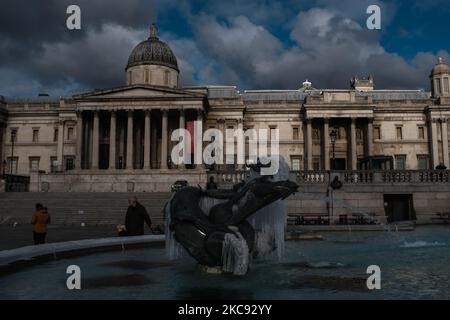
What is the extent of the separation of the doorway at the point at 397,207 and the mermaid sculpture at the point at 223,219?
1081 inches

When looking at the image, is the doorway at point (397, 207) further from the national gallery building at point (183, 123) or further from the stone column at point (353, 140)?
the stone column at point (353, 140)

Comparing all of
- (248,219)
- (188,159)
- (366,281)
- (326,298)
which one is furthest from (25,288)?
(188,159)

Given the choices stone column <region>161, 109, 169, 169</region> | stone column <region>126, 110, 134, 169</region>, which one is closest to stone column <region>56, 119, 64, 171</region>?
stone column <region>126, 110, 134, 169</region>

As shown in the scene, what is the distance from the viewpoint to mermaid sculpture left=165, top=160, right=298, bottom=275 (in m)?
8.91

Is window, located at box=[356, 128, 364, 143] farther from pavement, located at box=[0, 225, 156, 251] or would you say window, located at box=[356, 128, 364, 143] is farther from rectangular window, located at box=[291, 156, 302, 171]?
pavement, located at box=[0, 225, 156, 251]

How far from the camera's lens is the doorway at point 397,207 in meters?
34.4

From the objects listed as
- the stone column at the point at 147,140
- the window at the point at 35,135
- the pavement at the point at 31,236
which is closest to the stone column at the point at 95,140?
the stone column at the point at 147,140

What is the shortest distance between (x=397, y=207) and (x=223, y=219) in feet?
93.4

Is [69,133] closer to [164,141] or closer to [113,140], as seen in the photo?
[113,140]

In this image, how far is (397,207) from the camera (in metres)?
34.6

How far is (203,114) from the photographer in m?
54.5

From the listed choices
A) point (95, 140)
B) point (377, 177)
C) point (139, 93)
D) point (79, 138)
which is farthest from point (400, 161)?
point (79, 138)

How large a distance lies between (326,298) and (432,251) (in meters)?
8.31
